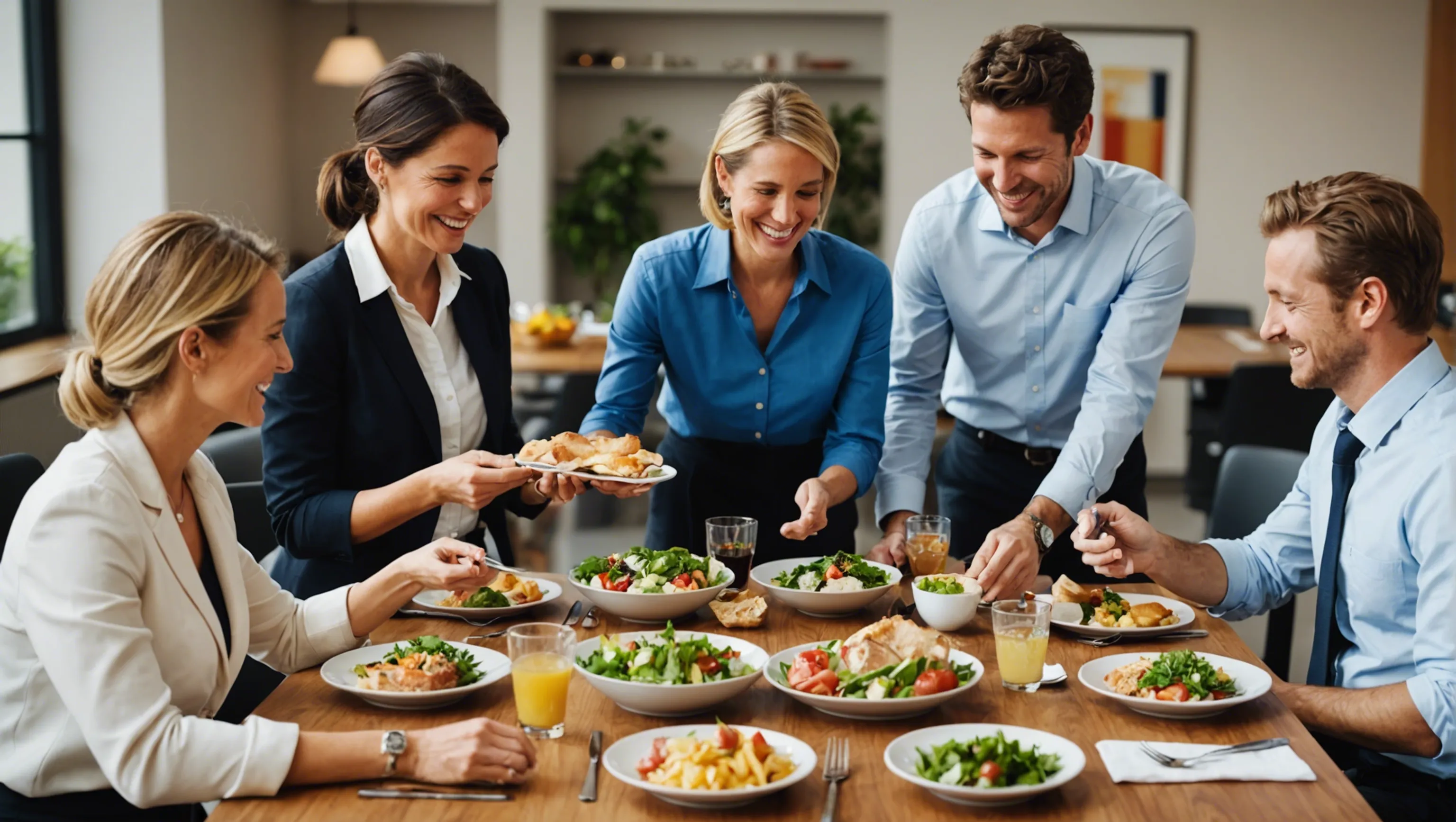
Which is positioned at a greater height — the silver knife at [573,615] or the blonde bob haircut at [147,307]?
the blonde bob haircut at [147,307]

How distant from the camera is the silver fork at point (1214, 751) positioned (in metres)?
1.52

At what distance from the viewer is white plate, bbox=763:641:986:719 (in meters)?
1.62

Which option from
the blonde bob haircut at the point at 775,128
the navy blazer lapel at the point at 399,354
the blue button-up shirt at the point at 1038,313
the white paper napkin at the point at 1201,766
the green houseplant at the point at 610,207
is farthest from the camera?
the green houseplant at the point at 610,207

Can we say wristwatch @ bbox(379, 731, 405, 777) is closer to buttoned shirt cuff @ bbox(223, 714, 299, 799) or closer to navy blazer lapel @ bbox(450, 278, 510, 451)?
buttoned shirt cuff @ bbox(223, 714, 299, 799)

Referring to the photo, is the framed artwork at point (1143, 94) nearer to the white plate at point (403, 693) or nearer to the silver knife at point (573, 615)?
the silver knife at point (573, 615)

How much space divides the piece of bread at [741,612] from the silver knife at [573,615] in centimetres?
21

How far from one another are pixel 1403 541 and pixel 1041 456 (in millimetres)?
930

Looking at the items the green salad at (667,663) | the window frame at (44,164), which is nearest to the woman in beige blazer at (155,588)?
the green salad at (667,663)

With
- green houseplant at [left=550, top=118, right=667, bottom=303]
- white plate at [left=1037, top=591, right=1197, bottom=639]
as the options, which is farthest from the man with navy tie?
green houseplant at [left=550, top=118, right=667, bottom=303]

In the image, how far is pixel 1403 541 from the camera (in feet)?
6.20

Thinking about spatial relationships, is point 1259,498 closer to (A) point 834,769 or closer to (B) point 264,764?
(A) point 834,769

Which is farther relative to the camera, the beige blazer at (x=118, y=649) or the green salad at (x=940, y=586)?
the green salad at (x=940, y=586)

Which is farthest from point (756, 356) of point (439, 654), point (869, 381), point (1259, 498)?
point (1259, 498)

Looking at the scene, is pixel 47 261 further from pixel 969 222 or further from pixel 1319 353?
pixel 1319 353
